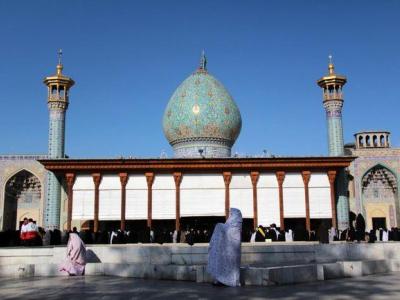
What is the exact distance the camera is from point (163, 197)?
24.4 meters

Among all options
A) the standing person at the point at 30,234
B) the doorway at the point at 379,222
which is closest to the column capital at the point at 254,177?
the doorway at the point at 379,222

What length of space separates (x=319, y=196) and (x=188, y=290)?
1839cm

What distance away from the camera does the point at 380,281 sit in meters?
7.74

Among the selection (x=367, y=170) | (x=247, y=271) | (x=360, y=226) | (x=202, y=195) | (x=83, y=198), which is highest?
(x=367, y=170)

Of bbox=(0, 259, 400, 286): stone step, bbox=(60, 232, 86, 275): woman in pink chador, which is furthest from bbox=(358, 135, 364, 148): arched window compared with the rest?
bbox=(60, 232, 86, 275): woman in pink chador

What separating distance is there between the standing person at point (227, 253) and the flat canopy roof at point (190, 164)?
52.8ft

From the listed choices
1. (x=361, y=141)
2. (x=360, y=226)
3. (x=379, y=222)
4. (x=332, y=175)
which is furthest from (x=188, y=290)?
(x=361, y=141)

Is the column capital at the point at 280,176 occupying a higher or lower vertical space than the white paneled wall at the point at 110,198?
higher

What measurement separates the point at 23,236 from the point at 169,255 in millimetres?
7145

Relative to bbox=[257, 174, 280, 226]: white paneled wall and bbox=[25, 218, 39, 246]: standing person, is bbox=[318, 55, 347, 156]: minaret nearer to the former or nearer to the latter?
bbox=[257, 174, 280, 226]: white paneled wall

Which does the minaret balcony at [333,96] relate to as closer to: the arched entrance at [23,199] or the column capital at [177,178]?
the column capital at [177,178]

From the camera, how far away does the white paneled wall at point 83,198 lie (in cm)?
2416

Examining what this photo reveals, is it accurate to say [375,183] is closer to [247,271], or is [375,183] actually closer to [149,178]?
[149,178]

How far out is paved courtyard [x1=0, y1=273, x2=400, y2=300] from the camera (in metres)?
6.28
